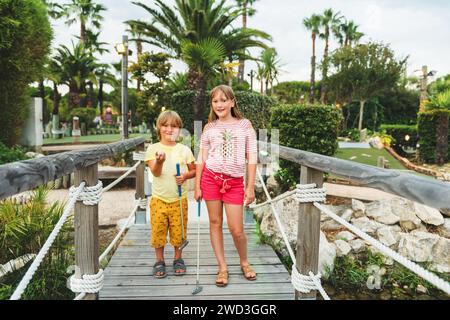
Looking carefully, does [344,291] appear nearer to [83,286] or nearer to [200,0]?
[83,286]

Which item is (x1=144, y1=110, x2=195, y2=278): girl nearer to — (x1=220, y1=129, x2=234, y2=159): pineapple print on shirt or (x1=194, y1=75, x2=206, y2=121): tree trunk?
(x1=220, y1=129, x2=234, y2=159): pineapple print on shirt

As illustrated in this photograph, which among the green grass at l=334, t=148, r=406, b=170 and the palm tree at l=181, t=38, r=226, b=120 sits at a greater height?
the palm tree at l=181, t=38, r=226, b=120

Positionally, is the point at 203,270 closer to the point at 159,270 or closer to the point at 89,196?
the point at 159,270

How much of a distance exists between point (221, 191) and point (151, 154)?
0.60m

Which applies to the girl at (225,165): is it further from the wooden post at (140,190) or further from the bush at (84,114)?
the bush at (84,114)

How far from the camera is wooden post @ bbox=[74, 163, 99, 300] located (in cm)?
180

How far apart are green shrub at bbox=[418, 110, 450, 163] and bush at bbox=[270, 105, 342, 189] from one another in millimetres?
6702

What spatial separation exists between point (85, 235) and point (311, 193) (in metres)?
1.19

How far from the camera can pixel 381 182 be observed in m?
1.13

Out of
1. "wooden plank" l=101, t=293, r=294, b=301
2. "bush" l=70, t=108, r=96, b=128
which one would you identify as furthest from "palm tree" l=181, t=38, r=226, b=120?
"bush" l=70, t=108, r=96, b=128

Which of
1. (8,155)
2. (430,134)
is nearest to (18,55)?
(8,155)

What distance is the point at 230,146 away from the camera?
2.36m

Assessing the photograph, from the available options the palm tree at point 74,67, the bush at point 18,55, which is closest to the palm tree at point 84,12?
the palm tree at point 74,67

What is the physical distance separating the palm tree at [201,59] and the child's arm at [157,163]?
897 cm
